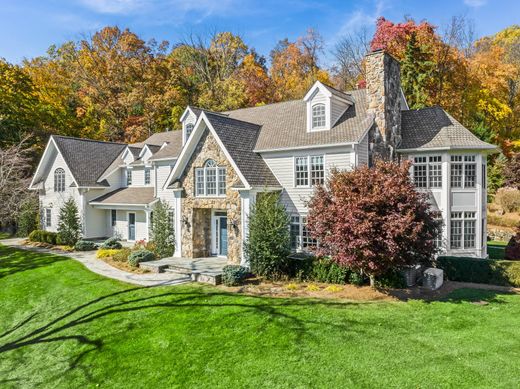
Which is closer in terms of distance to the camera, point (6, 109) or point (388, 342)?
point (388, 342)

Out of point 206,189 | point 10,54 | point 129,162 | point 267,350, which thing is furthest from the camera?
point 10,54

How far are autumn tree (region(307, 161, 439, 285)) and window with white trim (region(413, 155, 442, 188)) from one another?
6.27 meters

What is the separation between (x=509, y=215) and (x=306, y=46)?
30.5m

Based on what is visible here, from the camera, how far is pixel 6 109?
3712 cm

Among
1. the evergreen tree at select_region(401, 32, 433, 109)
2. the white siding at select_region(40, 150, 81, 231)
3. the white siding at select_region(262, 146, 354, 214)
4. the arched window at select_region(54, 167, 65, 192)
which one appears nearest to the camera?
the white siding at select_region(262, 146, 354, 214)

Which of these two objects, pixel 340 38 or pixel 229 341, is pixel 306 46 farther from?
pixel 229 341

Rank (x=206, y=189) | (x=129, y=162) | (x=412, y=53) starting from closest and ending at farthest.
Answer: (x=206, y=189) < (x=129, y=162) < (x=412, y=53)

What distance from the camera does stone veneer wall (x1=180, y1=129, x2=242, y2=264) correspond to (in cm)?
1898

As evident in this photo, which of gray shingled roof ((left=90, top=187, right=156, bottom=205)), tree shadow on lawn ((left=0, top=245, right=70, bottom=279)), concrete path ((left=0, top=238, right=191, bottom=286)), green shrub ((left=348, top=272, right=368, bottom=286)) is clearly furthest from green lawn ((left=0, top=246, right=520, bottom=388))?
gray shingled roof ((left=90, top=187, right=156, bottom=205))

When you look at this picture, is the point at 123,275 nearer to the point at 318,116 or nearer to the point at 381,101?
the point at 318,116

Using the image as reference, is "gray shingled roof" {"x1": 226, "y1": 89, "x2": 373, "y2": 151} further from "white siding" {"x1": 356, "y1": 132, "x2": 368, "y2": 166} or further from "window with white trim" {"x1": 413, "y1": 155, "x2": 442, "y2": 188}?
"window with white trim" {"x1": 413, "y1": 155, "x2": 442, "y2": 188}

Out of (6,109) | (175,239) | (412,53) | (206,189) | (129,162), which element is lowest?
(175,239)

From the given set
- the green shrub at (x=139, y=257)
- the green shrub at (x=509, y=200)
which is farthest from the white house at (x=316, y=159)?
the green shrub at (x=509, y=200)

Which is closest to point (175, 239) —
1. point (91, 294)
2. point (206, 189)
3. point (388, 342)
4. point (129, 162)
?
point (206, 189)
